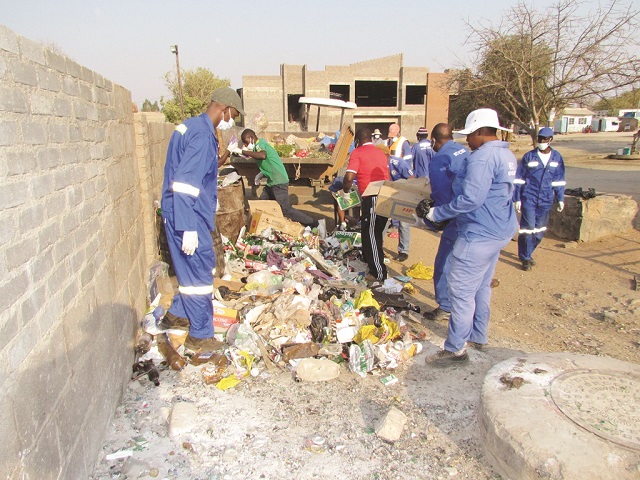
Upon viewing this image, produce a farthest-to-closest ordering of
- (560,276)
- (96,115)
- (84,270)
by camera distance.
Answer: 1. (560,276)
2. (96,115)
3. (84,270)

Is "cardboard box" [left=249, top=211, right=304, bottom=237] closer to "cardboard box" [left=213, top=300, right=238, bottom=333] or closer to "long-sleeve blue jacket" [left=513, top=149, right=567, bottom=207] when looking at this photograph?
"cardboard box" [left=213, top=300, right=238, bottom=333]

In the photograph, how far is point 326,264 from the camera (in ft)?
19.0

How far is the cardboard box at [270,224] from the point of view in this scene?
6.99 m

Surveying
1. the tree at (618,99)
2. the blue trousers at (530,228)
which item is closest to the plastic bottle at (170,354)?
the blue trousers at (530,228)

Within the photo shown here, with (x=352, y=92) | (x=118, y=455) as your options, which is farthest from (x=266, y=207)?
(x=352, y=92)

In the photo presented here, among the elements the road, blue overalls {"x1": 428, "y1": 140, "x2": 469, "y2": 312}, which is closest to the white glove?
blue overalls {"x1": 428, "y1": 140, "x2": 469, "y2": 312}

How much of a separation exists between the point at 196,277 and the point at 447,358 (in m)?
2.15

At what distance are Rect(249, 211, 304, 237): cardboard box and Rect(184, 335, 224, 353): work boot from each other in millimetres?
3153

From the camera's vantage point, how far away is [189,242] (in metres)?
3.62

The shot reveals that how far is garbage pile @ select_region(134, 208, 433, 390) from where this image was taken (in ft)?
12.3

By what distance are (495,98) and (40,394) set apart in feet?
33.0

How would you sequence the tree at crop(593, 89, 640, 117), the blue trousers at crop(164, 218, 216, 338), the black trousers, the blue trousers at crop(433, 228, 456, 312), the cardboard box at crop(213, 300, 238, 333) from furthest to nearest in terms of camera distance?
the tree at crop(593, 89, 640, 117) → the black trousers → the blue trousers at crop(433, 228, 456, 312) → the cardboard box at crop(213, 300, 238, 333) → the blue trousers at crop(164, 218, 216, 338)

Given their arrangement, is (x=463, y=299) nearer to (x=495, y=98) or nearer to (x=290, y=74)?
(x=495, y=98)

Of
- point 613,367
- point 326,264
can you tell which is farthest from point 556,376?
point 326,264
